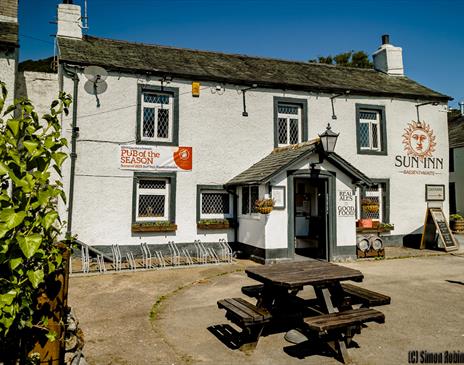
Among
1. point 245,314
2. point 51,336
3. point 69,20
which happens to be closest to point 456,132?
point 69,20

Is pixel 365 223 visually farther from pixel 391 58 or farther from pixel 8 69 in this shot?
pixel 8 69

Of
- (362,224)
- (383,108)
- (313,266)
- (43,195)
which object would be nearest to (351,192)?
(362,224)

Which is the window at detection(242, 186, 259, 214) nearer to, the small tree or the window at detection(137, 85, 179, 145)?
the window at detection(137, 85, 179, 145)

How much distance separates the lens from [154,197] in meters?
12.0

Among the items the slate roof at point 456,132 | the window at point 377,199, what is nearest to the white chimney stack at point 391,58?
the window at point 377,199

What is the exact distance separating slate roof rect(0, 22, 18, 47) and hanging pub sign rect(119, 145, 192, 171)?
167 inches

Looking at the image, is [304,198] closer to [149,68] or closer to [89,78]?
[149,68]

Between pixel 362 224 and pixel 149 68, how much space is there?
30.3 feet

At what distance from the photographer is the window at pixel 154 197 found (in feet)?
38.7

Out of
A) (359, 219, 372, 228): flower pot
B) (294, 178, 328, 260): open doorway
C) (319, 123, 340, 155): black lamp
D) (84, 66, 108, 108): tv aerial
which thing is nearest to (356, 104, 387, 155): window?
(359, 219, 372, 228): flower pot

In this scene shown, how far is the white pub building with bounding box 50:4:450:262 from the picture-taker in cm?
1115

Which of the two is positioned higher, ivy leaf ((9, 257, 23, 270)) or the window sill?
ivy leaf ((9, 257, 23, 270))

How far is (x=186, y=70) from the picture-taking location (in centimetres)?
1265

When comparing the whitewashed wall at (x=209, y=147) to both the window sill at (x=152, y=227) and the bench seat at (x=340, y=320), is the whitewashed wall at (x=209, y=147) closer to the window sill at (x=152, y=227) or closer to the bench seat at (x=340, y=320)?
the window sill at (x=152, y=227)
